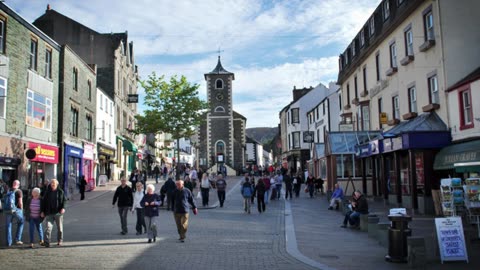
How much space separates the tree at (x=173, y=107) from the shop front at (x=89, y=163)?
15.4 ft

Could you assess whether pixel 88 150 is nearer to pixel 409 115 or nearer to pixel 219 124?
pixel 409 115

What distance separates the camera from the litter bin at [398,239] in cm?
993

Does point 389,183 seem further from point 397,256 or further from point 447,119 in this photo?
point 397,256

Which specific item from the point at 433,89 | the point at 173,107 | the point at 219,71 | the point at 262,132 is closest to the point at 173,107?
the point at 173,107

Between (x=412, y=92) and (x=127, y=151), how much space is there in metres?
33.2

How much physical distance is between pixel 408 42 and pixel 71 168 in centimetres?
2279

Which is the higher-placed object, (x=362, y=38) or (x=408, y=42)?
(x=362, y=38)

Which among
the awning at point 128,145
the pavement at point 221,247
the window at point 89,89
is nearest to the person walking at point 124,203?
the pavement at point 221,247

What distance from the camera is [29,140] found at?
25.3 metres

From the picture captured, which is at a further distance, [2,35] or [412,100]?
[412,100]

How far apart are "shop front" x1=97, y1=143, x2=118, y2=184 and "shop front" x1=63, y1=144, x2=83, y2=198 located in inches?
213

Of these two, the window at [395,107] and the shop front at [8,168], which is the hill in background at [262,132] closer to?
the window at [395,107]

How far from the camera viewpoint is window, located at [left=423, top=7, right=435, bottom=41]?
20778 millimetres

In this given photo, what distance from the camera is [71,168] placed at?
3189 cm
